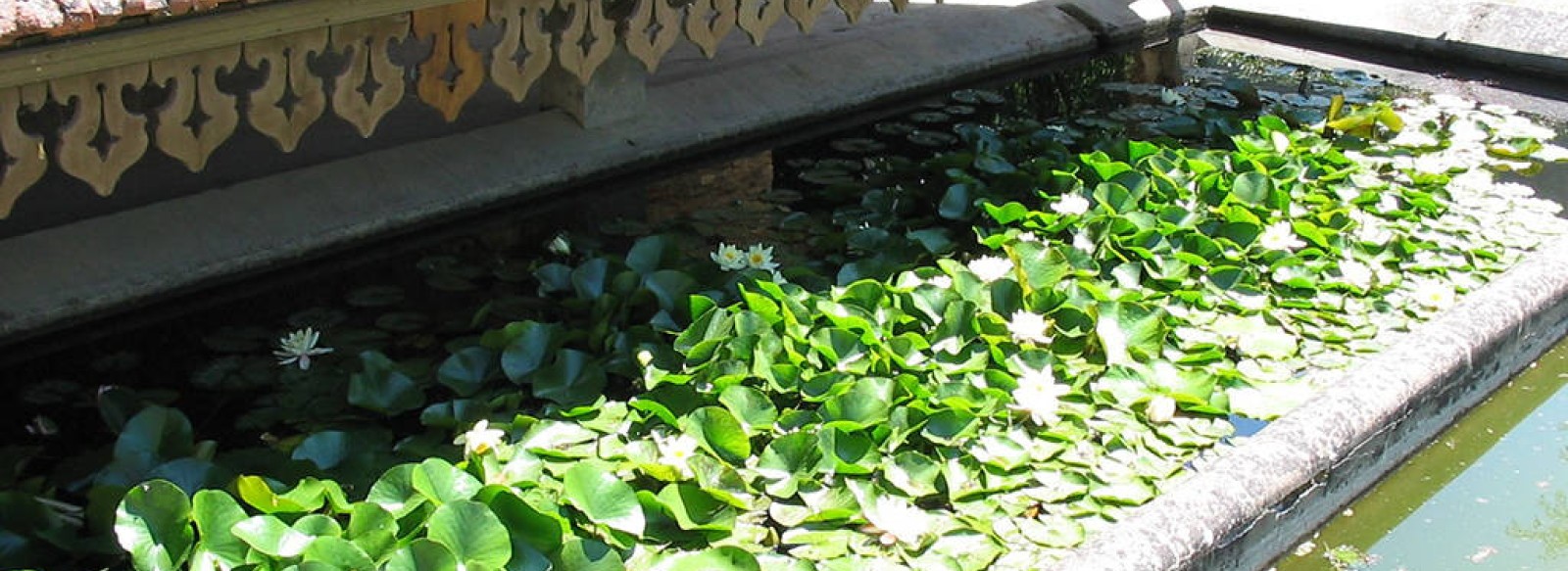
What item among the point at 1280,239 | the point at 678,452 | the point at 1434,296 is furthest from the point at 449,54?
the point at 1434,296

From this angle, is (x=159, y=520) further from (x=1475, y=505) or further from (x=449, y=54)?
(x=1475, y=505)

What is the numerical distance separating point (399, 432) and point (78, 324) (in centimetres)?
100

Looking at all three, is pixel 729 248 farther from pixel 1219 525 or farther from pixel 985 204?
pixel 1219 525

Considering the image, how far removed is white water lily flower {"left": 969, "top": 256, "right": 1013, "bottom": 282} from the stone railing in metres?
1.34

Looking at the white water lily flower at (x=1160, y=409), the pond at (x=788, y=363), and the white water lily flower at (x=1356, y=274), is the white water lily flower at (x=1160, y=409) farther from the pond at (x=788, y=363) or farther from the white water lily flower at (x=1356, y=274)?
the white water lily flower at (x=1356, y=274)

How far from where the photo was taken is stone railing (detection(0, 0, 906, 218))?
11.4ft

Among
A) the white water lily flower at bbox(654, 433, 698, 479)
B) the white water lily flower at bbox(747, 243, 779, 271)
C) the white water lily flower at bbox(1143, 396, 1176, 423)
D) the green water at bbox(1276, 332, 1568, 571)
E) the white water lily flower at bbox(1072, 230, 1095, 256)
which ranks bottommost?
the green water at bbox(1276, 332, 1568, 571)

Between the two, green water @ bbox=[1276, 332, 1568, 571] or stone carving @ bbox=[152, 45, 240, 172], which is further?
stone carving @ bbox=[152, 45, 240, 172]

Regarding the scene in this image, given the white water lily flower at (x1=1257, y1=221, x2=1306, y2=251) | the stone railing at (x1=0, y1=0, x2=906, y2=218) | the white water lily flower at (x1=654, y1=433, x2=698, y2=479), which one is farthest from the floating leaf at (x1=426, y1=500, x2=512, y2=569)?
the white water lily flower at (x1=1257, y1=221, x2=1306, y2=251)

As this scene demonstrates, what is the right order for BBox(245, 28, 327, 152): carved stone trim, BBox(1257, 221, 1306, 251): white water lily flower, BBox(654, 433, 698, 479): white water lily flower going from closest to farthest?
BBox(654, 433, 698, 479): white water lily flower
BBox(245, 28, 327, 152): carved stone trim
BBox(1257, 221, 1306, 251): white water lily flower

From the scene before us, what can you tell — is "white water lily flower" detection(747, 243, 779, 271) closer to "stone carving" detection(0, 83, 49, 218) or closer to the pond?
the pond

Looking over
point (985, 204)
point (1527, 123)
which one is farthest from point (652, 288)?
point (1527, 123)

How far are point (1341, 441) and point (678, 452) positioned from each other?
1.35 metres

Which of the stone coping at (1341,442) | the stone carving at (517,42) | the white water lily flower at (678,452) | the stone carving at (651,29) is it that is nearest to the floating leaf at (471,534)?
the white water lily flower at (678,452)
